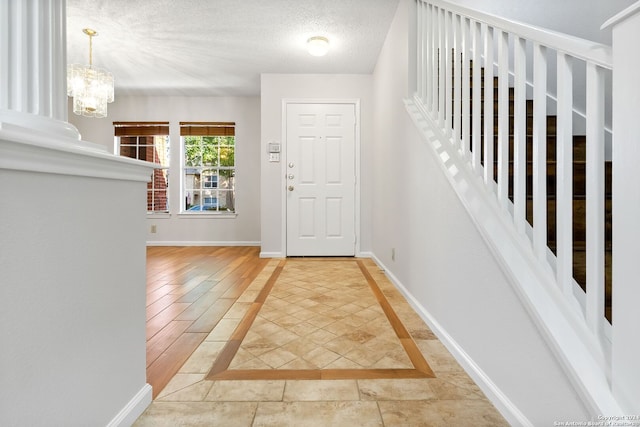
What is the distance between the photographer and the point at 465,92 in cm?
161

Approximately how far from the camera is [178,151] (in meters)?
5.36

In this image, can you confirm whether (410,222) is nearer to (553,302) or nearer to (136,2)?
(553,302)

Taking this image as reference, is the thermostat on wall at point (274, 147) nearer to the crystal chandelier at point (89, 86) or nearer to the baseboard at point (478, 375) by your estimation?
the crystal chandelier at point (89, 86)

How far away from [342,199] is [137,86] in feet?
11.7

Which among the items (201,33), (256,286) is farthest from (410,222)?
(201,33)

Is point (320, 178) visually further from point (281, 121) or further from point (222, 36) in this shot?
point (222, 36)

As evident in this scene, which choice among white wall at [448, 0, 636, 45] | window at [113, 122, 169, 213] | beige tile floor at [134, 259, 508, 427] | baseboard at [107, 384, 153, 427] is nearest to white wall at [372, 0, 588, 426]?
beige tile floor at [134, 259, 508, 427]

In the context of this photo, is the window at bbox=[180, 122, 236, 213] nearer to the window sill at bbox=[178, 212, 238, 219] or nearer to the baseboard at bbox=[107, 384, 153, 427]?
the window sill at bbox=[178, 212, 238, 219]

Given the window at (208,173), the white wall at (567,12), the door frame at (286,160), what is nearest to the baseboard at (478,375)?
the white wall at (567,12)

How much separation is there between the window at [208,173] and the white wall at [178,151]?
0.14 m

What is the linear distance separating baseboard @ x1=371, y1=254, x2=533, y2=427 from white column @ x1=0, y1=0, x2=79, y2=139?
5.17 ft

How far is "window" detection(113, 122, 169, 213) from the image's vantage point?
17.6ft

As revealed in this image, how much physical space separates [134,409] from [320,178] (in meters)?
3.43

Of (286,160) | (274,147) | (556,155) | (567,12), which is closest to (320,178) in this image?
(286,160)
